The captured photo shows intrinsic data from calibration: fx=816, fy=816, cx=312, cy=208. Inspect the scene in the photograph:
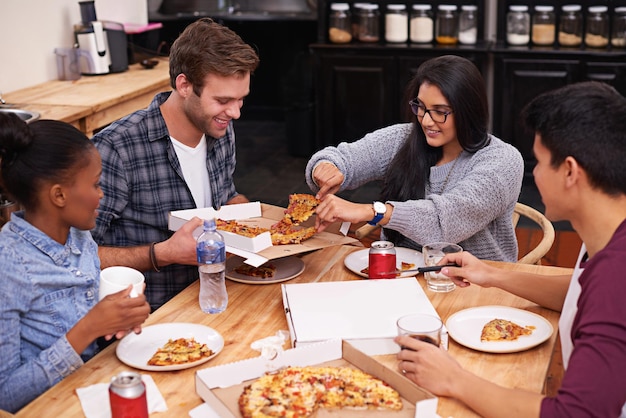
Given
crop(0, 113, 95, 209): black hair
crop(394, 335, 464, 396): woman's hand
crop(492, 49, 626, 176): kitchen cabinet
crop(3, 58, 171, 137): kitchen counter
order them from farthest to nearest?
crop(492, 49, 626, 176): kitchen cabinet
crop(3, 58, 171, 137): kitchen counter
crop(0, 113, 95, 209): black hair
crop(394, 335, 464, 396): woman's hand

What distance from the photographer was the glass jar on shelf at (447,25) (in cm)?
629

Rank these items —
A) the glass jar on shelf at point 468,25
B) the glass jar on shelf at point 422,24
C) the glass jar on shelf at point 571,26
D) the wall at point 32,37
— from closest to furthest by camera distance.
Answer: the wall at point 32,37 < the glass jar on shelf at point 571,26 < the glass jar on shelf at point 468,25 < the glass jar on shelf at point 422,24

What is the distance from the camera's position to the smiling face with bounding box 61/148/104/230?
212 centimetres

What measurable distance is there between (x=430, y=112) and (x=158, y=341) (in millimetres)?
1331

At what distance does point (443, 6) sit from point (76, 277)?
480 cm

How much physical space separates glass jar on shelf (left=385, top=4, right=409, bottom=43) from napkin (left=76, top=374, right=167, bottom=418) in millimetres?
4897

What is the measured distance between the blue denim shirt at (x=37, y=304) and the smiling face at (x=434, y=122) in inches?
52.1

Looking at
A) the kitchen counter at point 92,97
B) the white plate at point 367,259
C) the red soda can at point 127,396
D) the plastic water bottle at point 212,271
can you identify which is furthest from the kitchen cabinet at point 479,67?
the red soda can at point 127,396

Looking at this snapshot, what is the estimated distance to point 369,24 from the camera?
652 cm

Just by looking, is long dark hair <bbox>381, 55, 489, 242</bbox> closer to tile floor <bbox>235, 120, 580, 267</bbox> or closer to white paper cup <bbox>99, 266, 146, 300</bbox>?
white paper cup <bbox>99, 266, 146, 300</bbox>

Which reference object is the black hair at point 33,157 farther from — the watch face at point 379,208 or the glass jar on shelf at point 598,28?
the glass jar on shelf at point 598,28

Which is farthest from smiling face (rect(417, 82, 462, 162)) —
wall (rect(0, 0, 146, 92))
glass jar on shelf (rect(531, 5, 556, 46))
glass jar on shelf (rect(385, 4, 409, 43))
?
glass jar on shelf (rect(385, 4, 409, 43))

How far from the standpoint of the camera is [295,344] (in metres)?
2.14

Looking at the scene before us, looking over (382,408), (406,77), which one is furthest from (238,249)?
(406,77)
